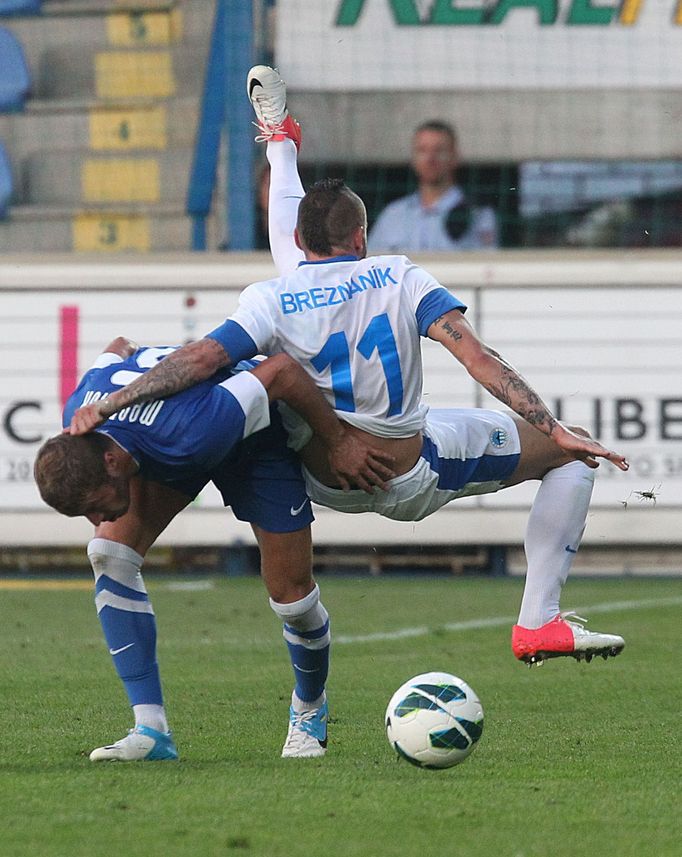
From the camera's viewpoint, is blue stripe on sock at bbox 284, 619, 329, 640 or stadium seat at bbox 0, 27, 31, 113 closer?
blue stripe on sock at bbox 284, 619, 329, 640

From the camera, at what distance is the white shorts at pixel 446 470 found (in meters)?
4.86

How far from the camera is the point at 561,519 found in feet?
16.6

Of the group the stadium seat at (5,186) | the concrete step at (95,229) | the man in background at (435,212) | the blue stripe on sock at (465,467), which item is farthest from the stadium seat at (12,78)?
the blue stripe on sock at (465,467)

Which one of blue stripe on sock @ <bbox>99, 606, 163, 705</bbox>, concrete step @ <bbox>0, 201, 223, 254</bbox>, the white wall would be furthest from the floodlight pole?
blue stripe on sock @ <bbox>99, 606, 163, 705</bbox>

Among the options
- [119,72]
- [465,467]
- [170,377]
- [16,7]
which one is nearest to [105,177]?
[119,72]

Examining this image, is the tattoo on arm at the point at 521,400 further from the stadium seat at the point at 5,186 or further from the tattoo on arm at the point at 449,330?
the stadium seat at the point at 5,186

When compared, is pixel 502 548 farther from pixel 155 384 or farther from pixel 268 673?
pixel 155 384

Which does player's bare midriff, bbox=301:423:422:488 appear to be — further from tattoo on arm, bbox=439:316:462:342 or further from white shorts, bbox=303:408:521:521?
tattoo on arm, bbox=439:316:462:342

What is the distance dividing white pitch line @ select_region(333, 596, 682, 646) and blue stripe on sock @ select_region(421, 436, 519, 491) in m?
2.73

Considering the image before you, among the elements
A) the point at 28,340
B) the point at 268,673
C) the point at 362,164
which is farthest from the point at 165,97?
the point at 268,673

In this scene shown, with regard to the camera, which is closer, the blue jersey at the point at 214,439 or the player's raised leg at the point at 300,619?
the blue jersey at the point at 214,439

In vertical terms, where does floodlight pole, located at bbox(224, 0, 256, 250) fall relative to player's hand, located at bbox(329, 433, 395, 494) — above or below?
above

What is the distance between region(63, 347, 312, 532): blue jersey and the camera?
4.37 m

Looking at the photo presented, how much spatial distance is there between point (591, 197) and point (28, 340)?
4407mm
